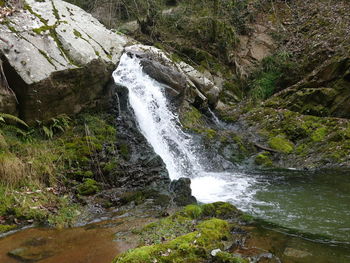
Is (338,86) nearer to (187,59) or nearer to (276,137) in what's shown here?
(276,137)

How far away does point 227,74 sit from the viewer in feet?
54.3

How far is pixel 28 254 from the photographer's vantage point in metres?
4.49

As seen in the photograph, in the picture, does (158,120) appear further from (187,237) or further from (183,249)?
(183,249)

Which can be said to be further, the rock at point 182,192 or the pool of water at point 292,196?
the rock at point 182,192

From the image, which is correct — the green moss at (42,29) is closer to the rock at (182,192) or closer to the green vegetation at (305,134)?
the rock at (182,192)

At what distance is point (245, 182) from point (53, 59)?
566cm

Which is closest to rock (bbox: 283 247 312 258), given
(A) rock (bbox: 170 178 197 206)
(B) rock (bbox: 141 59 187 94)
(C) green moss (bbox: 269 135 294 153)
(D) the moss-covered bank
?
(A) rock (bbox: 170 178 197 206)

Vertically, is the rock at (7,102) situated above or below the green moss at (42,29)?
below

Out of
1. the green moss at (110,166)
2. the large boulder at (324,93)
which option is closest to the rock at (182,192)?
the green moss at (110,166)

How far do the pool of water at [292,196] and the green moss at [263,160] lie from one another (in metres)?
0.69

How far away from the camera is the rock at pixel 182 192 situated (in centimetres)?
668

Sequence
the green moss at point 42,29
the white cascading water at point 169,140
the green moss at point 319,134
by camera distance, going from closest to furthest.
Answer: the white cascading water at point 169,140, the green moss at point 42,29, the green moss at point 319,134

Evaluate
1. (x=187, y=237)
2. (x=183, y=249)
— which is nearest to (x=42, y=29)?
(x=187, y=237)

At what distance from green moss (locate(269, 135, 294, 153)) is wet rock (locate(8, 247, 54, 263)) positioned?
26.9 feet
